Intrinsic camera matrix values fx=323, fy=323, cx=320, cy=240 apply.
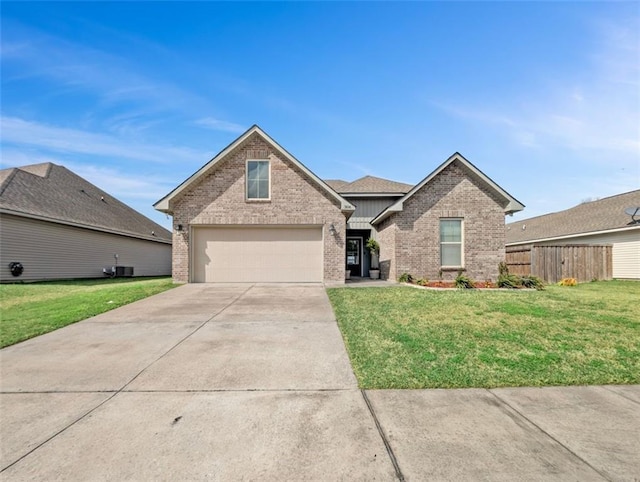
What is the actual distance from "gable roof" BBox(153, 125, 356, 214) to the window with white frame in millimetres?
4215

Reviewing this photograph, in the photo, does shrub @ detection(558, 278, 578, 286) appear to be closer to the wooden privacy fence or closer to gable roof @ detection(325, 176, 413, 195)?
the wooden privacy fence

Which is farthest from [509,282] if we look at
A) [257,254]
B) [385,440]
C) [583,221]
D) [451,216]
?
[583,221]

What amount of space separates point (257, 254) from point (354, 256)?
801 centimetres

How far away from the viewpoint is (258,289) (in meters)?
11.5

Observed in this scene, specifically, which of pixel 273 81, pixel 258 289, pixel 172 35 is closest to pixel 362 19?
pixel 273 81

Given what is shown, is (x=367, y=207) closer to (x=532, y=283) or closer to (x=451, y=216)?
(x=451, y=216)

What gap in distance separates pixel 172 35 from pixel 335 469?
1286 cm

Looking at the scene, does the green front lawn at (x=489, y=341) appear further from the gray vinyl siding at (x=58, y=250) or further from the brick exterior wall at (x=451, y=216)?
the gray vinyl siding at (x=58, y=250)

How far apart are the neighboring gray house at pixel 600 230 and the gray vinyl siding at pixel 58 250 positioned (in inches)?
1077

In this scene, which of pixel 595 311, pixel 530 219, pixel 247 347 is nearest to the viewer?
pixel 247 347

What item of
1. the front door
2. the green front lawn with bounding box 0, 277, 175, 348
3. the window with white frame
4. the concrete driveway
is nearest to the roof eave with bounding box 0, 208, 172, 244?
the green front lawn with bounding box 0, 277, 175, 348

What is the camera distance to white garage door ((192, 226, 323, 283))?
1346 cm

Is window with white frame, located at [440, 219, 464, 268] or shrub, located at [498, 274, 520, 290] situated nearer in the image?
shrub, located at [498, 274, 520, 290]

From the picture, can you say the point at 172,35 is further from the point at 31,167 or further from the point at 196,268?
the point at 31,167
